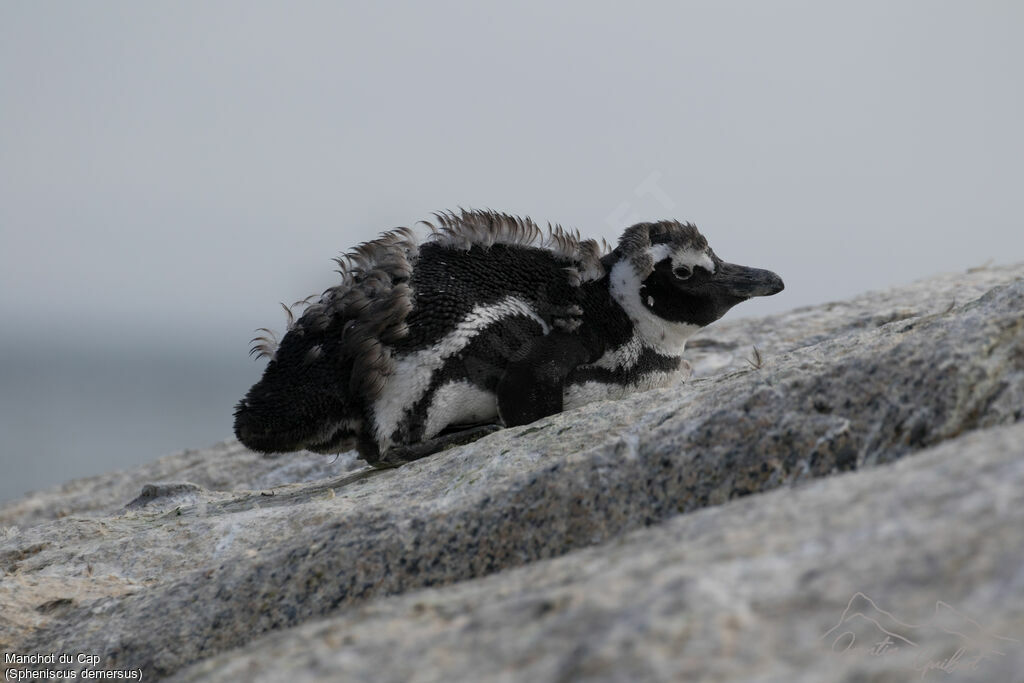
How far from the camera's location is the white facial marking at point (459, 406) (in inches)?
262

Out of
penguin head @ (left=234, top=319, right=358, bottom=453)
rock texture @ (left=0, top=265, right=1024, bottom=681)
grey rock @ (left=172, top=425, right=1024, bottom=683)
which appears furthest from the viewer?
penguin head @ (left=234, top=319, right=358, bottom=453)

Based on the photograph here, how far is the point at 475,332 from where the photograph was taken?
6711 millimetres

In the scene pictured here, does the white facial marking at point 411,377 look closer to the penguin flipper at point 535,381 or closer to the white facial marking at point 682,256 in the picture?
the penguin flipper at point 535,381

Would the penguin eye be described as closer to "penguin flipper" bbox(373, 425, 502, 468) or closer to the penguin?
the penguin

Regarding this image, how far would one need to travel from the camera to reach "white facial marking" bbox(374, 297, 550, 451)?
21.3ft

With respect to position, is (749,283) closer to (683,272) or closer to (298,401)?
(683,272)

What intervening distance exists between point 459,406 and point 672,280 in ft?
6.86

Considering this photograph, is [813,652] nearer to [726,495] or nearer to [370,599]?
[726,495]

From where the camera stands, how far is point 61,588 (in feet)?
17.7

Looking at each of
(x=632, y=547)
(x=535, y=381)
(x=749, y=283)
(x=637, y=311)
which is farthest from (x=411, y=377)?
(x=632, y=547)

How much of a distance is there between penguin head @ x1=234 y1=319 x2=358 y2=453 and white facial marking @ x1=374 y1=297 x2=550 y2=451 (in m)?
0.25

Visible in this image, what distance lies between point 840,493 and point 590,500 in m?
1.53

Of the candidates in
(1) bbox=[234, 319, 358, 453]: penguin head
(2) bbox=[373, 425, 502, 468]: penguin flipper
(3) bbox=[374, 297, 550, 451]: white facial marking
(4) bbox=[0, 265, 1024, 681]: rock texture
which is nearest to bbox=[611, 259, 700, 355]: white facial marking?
(3) bbox=[374, 297, 550, 451]: white facial marking

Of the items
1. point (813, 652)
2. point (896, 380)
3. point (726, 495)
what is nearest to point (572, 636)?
point (813, 652)
